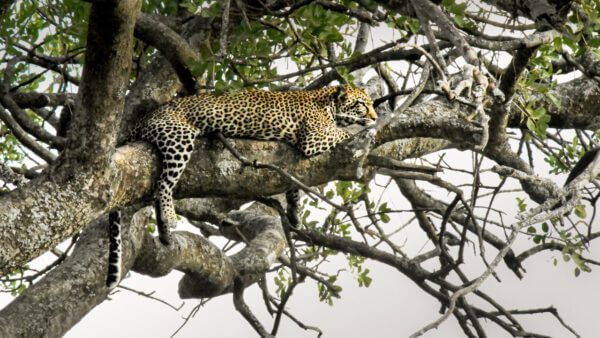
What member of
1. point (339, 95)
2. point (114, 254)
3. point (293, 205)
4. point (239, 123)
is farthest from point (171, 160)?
point (339, 95)

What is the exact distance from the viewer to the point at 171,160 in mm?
5523

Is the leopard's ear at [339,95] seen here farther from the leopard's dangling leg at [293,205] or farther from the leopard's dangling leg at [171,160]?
the leopard's dangling leg at [171,160]

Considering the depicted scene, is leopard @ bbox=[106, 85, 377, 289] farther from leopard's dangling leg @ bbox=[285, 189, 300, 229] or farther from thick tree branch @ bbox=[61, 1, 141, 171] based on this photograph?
thick tree branch @ bbox=[61, 1, 141, 171]

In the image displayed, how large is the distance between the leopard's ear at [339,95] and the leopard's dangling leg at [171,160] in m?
1.75

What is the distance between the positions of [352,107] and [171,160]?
2363 millimetres

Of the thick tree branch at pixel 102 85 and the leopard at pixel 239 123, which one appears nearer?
the thick tree branch at pixel 102 85

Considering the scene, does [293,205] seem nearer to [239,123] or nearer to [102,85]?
[239,123]

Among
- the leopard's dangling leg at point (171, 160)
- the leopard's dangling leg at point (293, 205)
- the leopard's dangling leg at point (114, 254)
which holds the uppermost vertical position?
the leopard's dangling leg at point (293, 205)

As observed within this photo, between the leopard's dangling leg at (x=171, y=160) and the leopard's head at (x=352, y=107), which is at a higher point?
the leopard's head at (x=352, y=107)

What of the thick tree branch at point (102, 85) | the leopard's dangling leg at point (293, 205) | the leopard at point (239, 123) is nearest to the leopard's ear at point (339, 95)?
the leopard at point (239, 123)

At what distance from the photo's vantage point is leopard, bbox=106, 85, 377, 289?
5.73 m

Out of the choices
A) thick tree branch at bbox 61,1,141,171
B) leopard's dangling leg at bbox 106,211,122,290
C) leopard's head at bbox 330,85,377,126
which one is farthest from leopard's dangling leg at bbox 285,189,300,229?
thick tree branch at bbox 61,1,141,171

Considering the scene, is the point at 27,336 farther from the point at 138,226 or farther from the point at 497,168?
the point at 497,168

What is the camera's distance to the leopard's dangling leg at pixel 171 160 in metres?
5.57
